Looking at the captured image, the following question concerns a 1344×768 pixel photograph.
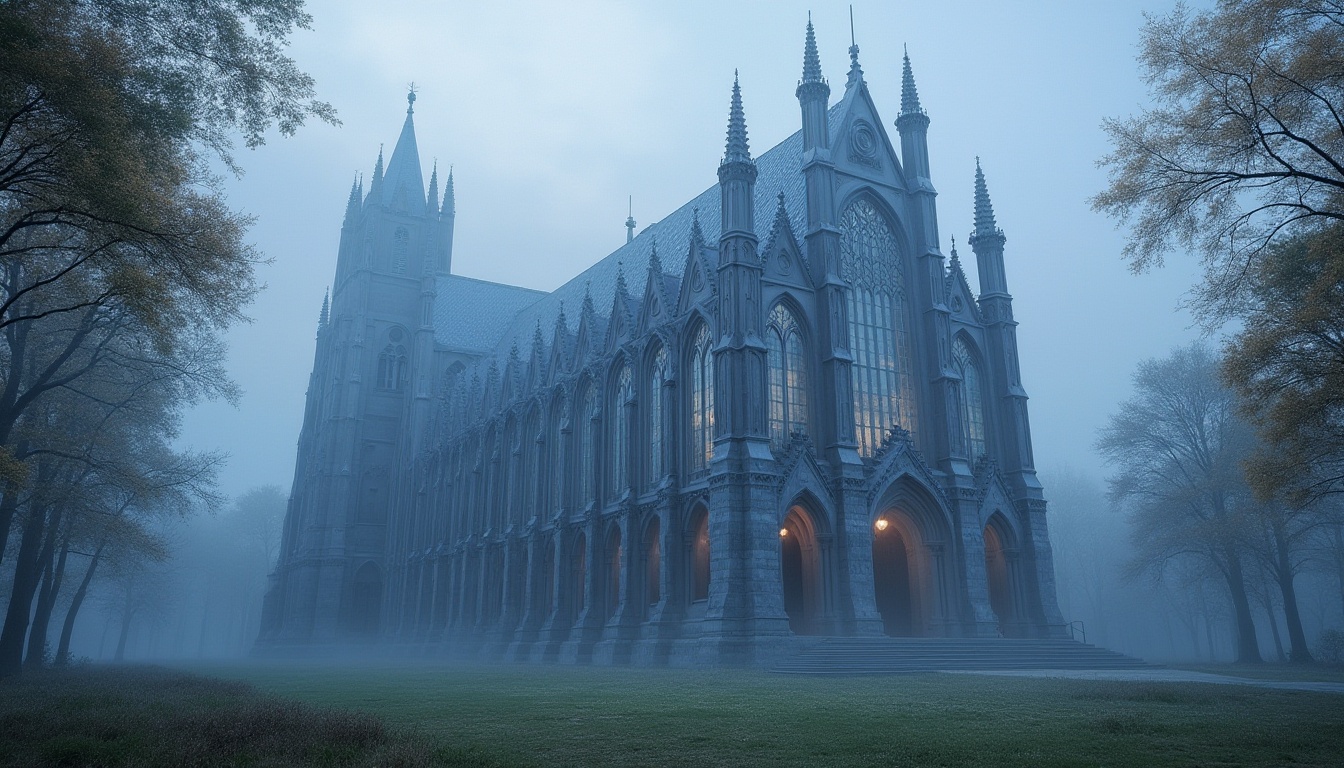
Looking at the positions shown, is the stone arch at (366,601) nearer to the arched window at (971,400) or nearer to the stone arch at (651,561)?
the stone arch at (651,561)

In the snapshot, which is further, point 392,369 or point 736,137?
point 392,369

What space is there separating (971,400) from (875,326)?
614 centimetres

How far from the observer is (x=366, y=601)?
66.8 meters

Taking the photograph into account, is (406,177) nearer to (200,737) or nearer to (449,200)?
(449,200)

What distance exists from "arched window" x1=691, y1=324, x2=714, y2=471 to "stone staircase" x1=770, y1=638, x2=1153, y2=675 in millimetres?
8778

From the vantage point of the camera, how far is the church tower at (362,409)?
6575 centimetres

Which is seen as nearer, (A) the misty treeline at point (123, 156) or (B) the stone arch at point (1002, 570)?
(A) the misty treeline at point (123, 156)

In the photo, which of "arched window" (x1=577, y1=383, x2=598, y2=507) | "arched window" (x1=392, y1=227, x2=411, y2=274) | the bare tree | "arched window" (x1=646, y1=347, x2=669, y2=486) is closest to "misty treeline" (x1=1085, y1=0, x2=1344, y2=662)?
the bare tree

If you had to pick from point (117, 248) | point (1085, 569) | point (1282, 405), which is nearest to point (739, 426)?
point (1282, 405)

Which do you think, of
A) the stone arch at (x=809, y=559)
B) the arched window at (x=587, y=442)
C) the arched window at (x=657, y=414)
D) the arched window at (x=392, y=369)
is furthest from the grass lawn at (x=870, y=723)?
the arched window at (x=392, y=369)

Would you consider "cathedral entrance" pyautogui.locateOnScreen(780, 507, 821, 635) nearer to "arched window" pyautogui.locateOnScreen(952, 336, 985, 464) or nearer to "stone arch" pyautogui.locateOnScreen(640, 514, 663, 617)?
"stone arch" pyautogui.locateOnScreen(640, 514, 663, 617)

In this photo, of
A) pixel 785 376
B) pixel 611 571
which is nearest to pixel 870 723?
pixel 785 376

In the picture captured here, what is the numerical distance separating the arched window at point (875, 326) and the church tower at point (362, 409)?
1676 inches

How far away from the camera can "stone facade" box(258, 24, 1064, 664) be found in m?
30.4
